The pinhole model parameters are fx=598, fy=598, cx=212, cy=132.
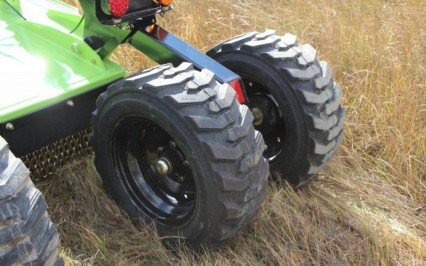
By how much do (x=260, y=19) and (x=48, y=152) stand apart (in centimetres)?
236

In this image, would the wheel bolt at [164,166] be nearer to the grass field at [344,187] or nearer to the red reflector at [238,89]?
the grass field at [344,187]

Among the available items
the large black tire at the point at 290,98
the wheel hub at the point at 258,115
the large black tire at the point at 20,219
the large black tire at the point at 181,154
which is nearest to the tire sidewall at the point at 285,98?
the large black tire at the point at 290,98

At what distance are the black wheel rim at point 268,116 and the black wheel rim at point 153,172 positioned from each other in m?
0.53

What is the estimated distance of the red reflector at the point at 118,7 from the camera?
2402mm

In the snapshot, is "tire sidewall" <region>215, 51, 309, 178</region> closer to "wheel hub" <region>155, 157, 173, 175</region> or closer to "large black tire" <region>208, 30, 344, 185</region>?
"large black tire" <region>208, 30, 344, 185</region>

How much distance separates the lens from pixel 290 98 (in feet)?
8.61

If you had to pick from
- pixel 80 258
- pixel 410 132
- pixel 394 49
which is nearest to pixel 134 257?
pixel 80 258

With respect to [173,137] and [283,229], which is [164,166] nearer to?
[173,137]

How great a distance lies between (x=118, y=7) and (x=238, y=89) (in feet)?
1.95

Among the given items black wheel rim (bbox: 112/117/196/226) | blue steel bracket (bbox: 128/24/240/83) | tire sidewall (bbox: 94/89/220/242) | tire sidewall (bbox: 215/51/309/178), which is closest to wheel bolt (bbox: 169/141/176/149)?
black wheel rim (bbox: 112/117/196/226)

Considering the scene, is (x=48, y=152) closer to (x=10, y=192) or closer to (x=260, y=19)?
(x=10, y=192)

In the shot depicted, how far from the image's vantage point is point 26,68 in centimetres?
251

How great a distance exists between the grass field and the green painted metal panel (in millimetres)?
582

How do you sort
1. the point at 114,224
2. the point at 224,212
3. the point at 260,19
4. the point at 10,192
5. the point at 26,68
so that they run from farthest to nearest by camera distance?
the point at 260,19, the point at 114,224, the point at 26,68, the point at 224,212, the point at 10,192
